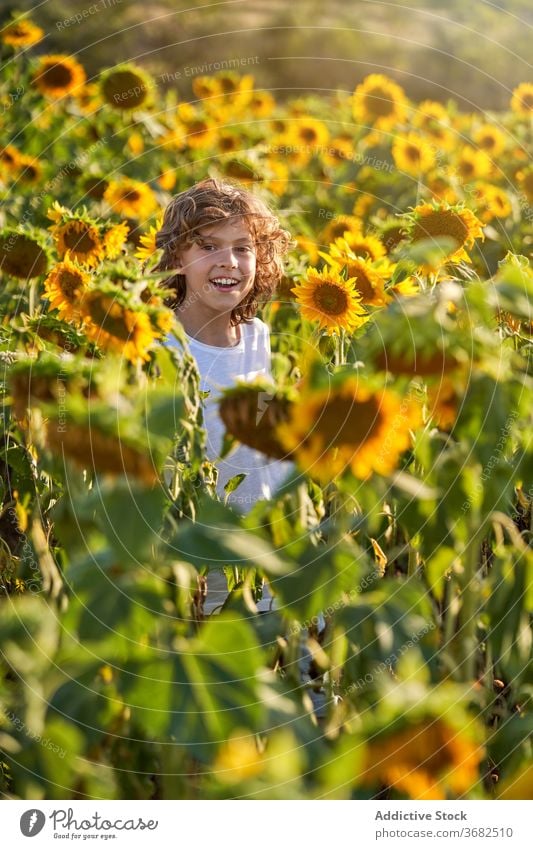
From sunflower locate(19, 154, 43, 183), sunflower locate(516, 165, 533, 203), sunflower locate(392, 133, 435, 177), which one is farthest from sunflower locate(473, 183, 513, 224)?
sunflower locate(19, 154, 43, 183)

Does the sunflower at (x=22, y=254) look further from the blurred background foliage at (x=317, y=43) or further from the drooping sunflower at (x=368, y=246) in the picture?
the blurred background foliage at (x=317, y=43)

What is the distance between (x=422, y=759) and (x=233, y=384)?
77 cm

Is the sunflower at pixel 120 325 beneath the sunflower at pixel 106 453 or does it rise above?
above

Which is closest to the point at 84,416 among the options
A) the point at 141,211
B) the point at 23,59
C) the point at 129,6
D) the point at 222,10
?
the point at 141,211

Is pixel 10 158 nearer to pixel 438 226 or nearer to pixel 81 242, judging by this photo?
pixel 81 242

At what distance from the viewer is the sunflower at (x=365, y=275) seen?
1157mm

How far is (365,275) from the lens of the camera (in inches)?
46.2

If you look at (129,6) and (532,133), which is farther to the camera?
(129,6)

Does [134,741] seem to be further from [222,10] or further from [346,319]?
[222,10]

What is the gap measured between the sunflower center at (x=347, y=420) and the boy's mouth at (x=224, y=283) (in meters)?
0.74

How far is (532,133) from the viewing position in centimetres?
302

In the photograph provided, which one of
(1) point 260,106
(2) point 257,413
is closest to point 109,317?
(2) point 257,413

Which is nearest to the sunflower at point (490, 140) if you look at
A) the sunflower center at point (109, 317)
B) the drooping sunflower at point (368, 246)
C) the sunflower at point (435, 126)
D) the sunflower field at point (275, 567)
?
the sunflower at point (435, 126)
